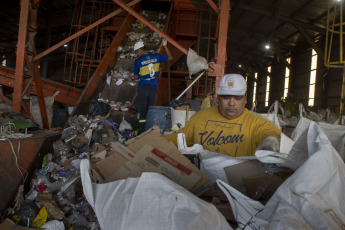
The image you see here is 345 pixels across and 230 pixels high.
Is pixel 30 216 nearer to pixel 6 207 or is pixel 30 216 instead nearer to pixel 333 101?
pixel 6 207

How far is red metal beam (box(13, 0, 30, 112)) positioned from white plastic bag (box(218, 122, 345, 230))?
15.1 ft

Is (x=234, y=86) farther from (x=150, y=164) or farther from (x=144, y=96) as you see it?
(x=144, y=96)

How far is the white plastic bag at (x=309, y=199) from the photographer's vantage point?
89cm

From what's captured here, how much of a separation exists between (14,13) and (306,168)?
16876 mm

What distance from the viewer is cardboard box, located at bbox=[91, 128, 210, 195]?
1.50m

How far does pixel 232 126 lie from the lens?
233cm

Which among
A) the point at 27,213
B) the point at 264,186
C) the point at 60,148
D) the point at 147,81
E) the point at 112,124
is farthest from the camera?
the point at 147,81

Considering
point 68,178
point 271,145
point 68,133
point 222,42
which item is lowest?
point 68,178

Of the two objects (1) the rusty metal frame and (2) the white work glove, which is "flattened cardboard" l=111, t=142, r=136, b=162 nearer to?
(2) the white work glove

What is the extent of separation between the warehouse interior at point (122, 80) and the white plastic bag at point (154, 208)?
0.03m

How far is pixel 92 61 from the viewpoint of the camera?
8.21 metres

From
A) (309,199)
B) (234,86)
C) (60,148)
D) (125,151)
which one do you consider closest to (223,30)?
(234,86)

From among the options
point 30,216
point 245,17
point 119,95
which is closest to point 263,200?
point 30,216

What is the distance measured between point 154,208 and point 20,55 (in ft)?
15.3
